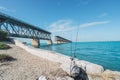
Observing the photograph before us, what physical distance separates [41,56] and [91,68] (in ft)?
20.8

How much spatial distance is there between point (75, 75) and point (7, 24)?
35999 millimetres

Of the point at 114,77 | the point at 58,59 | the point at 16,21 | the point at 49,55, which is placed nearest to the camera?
the point at 114,77

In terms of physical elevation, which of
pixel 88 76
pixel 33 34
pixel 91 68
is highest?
pixel 33 34

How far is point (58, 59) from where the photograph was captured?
1066 cm

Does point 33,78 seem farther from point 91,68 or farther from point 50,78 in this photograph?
point 91,68

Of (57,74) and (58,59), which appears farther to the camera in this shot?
(58,59)

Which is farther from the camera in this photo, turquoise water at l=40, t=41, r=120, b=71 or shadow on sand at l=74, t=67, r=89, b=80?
turquoise water at l=40, t=41, r=120, b=71

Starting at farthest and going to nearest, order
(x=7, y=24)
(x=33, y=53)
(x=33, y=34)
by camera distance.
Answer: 1. (x=33, y=34)
2. (x=7, y=24)
3. (x=33, y=53)

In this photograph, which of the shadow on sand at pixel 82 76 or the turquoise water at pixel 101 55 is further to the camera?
the turquoise water at pixel 101 55

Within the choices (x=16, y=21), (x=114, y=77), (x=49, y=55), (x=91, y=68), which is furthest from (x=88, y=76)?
(x=16, y=21)

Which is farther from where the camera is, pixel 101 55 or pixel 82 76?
pixel 101 55

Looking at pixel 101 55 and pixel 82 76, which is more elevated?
pixel 101 55

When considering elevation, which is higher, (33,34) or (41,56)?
(33,34)

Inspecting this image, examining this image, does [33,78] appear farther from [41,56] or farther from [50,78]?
[41,56]
